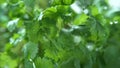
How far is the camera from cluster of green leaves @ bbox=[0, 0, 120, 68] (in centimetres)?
92

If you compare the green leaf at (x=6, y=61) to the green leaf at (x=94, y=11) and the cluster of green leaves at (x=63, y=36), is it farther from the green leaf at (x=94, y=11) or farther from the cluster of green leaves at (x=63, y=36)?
the green leaf at (x=94, y=11)

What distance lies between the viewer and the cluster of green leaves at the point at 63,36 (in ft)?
3.01

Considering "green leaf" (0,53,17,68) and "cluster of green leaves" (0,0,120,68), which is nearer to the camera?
"cluster of green leaves" (0,0,120,68)

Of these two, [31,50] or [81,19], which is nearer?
[31,50]

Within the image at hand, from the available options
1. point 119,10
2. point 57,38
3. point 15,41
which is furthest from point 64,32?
point 119,10

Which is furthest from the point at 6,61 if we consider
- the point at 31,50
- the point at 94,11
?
the point at 94,11

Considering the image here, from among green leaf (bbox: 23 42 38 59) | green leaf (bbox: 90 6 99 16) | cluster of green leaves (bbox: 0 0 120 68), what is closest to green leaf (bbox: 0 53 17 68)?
cluster of green leaves (bbox: 0 0 120 68)

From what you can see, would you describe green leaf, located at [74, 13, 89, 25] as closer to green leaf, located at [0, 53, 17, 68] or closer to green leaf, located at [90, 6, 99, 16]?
green leaf, located at [90, 6, 99, 16]

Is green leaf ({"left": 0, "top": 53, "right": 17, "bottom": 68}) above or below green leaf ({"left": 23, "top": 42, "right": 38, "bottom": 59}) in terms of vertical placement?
below

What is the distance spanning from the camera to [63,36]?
992 millimetres

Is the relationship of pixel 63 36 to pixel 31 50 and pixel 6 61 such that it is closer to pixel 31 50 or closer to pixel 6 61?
pixel 31 50

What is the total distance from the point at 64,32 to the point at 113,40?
0.20 m

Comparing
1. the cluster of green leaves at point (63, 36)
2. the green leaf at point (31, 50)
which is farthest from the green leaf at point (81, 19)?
the green leaf at point (31, 50)

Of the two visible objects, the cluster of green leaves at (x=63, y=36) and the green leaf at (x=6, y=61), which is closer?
the cluster of green leaves at (x=63, y=36)
